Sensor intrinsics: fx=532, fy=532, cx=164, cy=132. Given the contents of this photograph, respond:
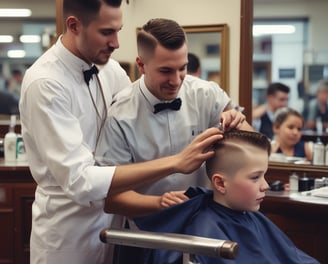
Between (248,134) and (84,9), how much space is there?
741 millimetres

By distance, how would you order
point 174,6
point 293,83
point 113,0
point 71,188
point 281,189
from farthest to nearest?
1. point 293,83
2. point 174,6
3. point 281,189
4. point 113,0
5. point 71,188

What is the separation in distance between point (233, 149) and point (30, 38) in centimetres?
298

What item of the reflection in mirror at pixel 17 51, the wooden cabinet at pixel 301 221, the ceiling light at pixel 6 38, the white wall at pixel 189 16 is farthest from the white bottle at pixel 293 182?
the ceiling light at pixel 6 38

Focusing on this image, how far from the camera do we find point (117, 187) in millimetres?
1802

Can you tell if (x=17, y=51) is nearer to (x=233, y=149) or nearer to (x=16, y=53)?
(x=16, y=53)

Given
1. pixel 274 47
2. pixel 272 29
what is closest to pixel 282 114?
pixel 274 47

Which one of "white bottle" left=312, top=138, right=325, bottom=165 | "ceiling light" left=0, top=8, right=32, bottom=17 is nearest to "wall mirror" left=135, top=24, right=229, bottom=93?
"white bottle" left=312, top=138, right=325, bottom=165

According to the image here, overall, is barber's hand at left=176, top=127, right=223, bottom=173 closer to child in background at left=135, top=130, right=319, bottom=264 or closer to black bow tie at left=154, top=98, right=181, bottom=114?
child in background at left=135, top=130, right=319, bottom=264

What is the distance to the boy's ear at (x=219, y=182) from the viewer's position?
6.35 feet

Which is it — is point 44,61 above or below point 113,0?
below

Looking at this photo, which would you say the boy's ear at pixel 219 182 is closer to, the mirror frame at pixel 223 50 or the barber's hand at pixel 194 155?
the barber's hand at pixel 194 155

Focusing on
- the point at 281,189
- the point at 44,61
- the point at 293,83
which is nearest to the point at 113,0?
the point at 44,61

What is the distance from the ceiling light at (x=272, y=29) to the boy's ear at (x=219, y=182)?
7.39 ft

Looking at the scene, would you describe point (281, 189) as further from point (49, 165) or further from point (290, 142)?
point (49, 165)
